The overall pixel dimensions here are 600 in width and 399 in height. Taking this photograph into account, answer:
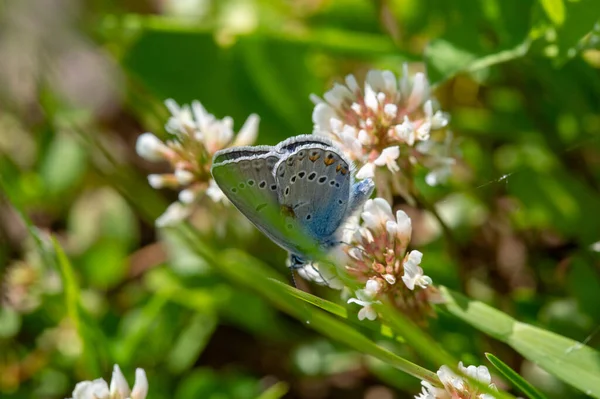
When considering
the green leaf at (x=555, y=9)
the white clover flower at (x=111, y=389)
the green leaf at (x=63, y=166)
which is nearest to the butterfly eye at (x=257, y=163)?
the white clover flower at (x=111, y=389)

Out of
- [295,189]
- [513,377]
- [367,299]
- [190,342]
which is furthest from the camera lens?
[190,342]

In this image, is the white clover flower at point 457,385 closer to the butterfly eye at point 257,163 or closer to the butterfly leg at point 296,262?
the butterfly leg at point 296,262

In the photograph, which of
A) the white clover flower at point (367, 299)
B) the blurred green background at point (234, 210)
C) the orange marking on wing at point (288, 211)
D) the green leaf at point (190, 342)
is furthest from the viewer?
the green leaf at point (190, 342)

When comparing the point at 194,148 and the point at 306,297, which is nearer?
the point at 306,297

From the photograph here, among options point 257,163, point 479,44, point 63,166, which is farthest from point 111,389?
point 63,166

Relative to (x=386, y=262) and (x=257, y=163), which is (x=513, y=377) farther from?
(x=257, y=163)

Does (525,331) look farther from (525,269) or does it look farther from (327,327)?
(525,269)

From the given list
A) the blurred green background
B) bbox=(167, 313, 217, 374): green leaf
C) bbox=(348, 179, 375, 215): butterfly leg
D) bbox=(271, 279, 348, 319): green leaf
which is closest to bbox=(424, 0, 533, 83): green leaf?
the blurred green background
